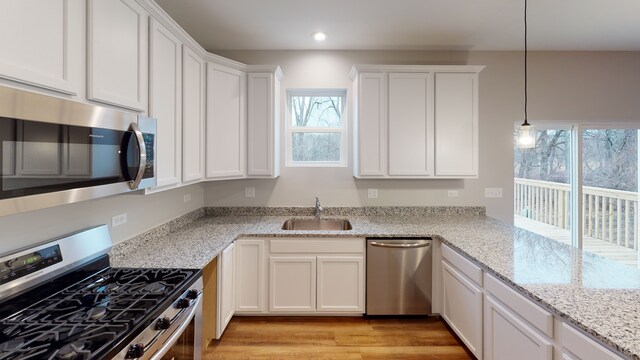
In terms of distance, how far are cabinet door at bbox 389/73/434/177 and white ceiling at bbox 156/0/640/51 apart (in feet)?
1.52

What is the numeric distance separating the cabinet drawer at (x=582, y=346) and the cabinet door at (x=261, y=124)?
2395 mm

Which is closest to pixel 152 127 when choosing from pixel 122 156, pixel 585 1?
pixel 122 156

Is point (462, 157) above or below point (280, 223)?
above

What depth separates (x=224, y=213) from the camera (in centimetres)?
319

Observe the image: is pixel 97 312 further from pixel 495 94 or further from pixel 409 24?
pixel 495 94

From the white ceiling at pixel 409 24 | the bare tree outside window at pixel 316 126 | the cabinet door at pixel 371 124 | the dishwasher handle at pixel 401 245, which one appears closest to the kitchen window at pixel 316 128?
the bare tree outside window at pixel 316 126

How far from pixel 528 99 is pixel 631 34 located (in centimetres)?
97

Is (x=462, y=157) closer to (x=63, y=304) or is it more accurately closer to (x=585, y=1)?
(x=585, y=1)

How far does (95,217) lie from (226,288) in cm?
104

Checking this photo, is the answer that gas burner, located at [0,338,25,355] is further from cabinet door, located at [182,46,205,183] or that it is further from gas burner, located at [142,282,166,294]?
cabinet door, located at [182,46,205,183]

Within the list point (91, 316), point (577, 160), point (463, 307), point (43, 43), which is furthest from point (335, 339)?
point (577, 160)

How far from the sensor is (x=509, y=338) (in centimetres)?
158

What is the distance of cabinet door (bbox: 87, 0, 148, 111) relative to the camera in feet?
4.27

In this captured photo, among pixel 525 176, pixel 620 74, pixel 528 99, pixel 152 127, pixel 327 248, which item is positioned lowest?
pixel 327 248
